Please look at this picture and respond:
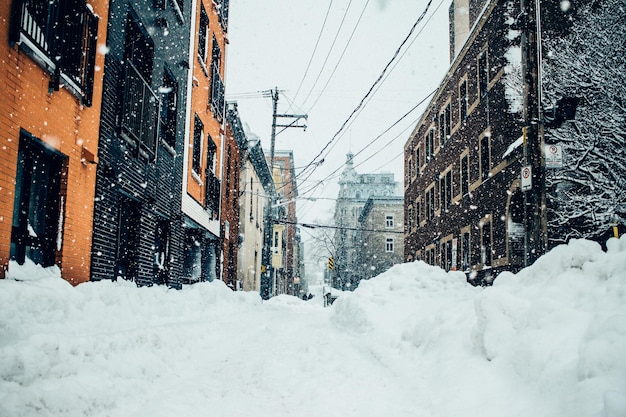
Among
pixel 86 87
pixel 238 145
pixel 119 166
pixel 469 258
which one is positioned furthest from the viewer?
pixel 238 145

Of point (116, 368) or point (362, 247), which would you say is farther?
point (362, 247)

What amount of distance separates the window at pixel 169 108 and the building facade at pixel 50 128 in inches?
164

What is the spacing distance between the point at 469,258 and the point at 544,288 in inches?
632

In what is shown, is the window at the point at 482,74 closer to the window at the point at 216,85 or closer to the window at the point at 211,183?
the window at the point at 216,85

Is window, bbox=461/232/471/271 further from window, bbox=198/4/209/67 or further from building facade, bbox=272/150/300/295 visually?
building facade, bbox=272/150/300/295

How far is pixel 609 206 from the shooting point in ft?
40.7

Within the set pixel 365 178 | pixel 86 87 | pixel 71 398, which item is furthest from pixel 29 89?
pixel 365 178

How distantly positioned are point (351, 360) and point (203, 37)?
12996mm

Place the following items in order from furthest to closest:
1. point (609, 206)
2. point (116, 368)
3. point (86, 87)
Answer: point (609, 206)
point (86, 87)
point (116, 368)

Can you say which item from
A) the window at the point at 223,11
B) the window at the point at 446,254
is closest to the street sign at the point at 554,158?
the window at the point at 223,11

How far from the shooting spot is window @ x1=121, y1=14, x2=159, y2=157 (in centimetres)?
824

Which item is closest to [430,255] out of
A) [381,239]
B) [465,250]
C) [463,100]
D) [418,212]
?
[418,212]

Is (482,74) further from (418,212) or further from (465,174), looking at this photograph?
(418,212)

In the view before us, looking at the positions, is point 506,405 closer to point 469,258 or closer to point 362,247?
point 469,258
